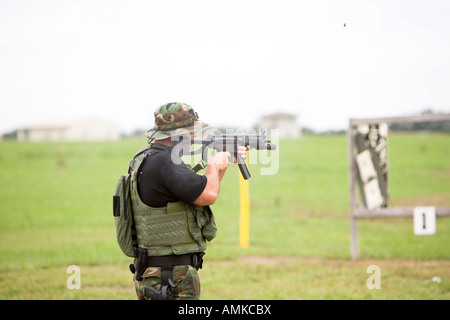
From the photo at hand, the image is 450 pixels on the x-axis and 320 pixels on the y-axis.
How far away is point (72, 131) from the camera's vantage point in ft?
138

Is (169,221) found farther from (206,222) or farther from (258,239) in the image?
(258,239)

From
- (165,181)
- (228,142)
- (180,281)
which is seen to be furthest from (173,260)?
(228,142)

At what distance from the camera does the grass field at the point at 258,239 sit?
7363 mm

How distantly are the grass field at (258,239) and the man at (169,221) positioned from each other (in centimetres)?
71

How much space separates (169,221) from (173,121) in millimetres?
759

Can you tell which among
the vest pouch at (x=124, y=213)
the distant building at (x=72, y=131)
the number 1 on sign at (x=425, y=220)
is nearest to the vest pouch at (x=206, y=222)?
the vest pouch at (x=124, y=213)

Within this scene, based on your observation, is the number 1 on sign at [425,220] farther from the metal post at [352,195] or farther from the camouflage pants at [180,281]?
the camouflage pants at [180,281]

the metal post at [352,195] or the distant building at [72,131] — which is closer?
the metal post at [352,195]

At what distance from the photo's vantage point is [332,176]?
23438 mm

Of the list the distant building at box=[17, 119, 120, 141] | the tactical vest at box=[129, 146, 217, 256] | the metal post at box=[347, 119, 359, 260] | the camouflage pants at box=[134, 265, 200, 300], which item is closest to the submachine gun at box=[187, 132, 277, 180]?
the tactical vest at box=[129, 146, 217, 256]

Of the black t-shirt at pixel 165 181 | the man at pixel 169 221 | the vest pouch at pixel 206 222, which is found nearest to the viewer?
the black t-shirt at pixel 165 181
